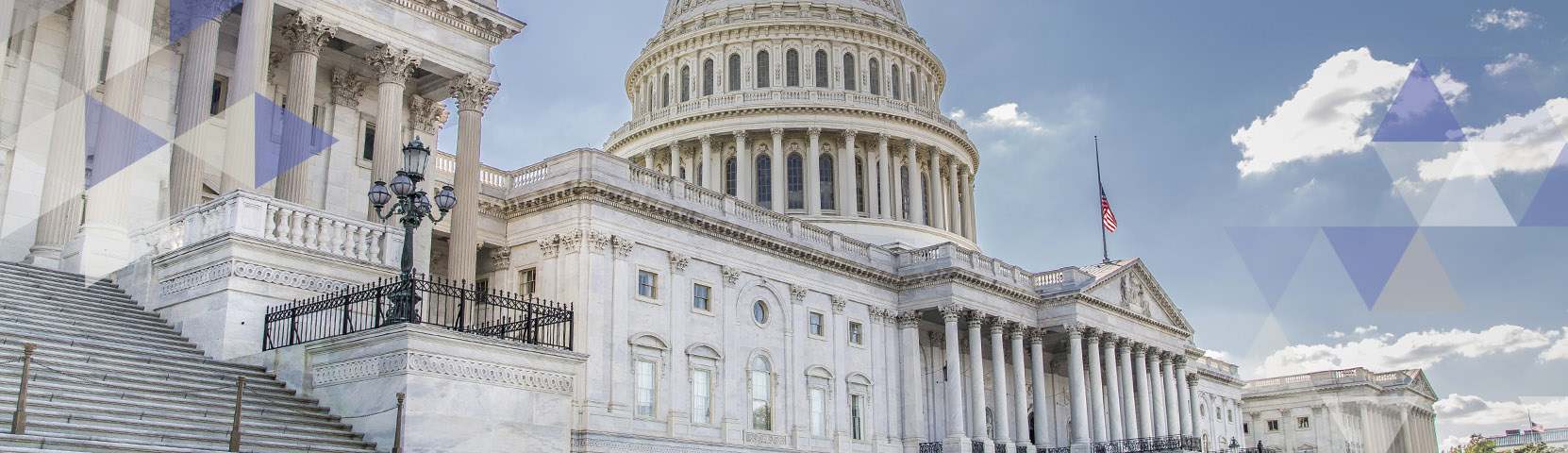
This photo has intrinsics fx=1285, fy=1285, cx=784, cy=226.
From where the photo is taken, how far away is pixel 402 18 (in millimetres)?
29500

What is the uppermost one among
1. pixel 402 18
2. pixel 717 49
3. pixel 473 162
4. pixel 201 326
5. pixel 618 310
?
pixel 717 49

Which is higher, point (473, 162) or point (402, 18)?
point (402, 18)

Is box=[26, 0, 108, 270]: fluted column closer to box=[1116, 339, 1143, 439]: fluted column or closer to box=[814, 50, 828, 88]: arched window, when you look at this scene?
box=[1116, 339, 1143, 439]: fluted column

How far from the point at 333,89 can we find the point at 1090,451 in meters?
33.4

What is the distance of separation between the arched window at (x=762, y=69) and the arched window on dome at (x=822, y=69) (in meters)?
2.61

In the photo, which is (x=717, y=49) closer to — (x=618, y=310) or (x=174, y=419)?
(x=618, y=310)

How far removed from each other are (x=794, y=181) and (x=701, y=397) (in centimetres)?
2693

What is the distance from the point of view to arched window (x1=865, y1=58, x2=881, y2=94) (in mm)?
67938

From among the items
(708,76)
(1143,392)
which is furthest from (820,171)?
(1143,392)

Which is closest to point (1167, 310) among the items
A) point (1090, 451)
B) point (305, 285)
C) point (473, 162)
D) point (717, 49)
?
point (1090, 451)

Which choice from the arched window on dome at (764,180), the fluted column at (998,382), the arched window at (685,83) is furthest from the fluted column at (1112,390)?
the arched window at (685,83)

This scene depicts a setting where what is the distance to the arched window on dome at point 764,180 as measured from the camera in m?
63.2

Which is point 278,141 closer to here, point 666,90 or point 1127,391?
point 1127,391

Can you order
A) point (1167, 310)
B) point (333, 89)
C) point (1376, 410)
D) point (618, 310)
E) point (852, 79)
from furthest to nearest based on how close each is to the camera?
point (1376, 410), point (852, 79), point (1167, 310), point (618, 310), point (333, 89)
